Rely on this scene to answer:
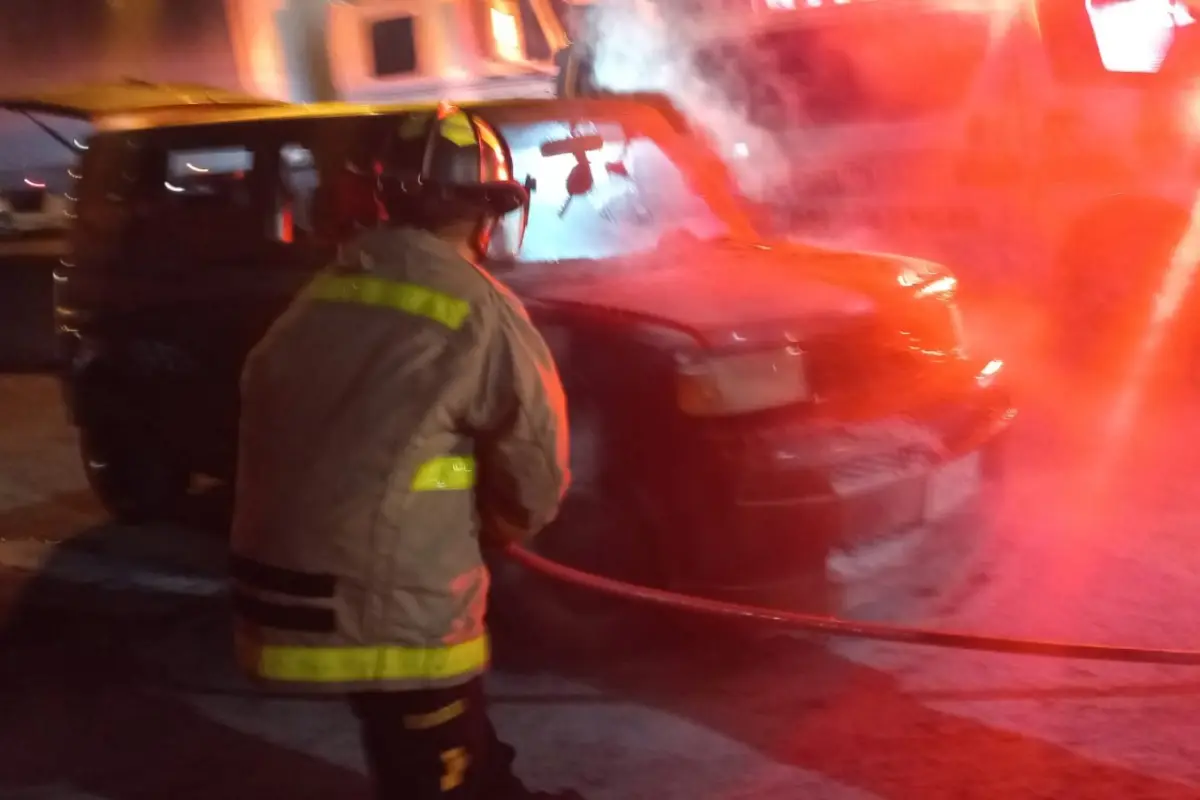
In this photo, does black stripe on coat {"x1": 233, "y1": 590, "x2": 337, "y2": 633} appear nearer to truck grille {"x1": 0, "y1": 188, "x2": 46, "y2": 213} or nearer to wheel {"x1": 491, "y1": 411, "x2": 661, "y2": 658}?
wheel {"x1": 491, "y1": 411, "x2": 661, "y2": 658}

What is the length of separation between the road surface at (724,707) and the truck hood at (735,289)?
1.09 m

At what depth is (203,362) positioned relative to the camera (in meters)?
4.78

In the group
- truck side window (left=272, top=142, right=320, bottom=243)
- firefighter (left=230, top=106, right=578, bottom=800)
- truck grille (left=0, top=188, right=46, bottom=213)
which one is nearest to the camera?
firefighter (left=230, top=106, right=578, bottom=800)

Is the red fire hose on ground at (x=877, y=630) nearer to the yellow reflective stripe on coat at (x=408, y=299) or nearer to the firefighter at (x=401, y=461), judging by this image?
the firefighter at (x=401, y=461)

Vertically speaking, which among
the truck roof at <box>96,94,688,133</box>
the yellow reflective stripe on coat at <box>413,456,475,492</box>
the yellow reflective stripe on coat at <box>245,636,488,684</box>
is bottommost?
the yellow reflective stripe on coat at <box>245,636,488,684</box>

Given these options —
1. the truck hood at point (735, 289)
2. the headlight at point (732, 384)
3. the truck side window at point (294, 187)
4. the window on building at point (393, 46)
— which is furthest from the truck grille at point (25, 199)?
the headlight at point (732, 384)

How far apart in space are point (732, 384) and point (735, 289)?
0.43m

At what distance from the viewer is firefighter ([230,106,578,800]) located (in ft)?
6.95

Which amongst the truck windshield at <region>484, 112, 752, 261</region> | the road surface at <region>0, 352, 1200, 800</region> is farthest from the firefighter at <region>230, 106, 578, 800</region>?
the truck windshield at <region>484, 112, 752, 261</region>

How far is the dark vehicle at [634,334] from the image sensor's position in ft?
11.9

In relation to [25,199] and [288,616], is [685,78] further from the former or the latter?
[25,199]

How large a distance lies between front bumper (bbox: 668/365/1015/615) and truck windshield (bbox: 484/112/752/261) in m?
0.98

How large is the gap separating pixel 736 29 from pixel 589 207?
10.7 ft

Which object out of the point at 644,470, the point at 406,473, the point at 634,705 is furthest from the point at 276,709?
the point at 406,473
